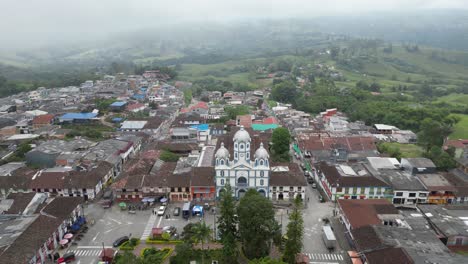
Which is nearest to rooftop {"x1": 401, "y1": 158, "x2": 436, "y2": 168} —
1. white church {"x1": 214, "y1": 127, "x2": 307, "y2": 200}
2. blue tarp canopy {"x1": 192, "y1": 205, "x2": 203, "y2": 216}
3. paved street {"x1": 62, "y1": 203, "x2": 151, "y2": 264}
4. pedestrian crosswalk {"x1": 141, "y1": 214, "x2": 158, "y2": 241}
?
white church {"x1": 214, "y1": 127, "x2": 307, "y2": 200}

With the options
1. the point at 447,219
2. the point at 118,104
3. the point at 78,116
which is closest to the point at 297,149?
the point at 447,219

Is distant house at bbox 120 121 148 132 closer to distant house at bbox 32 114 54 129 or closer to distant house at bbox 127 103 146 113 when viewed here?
distant house at bbox 127 103 146 113

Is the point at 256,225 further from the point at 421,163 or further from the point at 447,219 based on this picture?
the point at 421,163

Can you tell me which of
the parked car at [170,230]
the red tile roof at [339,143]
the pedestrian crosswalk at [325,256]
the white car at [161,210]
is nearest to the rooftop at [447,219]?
the pedestrian crosswalk at [325,256]

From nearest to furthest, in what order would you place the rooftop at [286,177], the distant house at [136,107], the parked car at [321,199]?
the rooftop at [286,177]
the parked car at [321,199]
the distant house at [136,107]

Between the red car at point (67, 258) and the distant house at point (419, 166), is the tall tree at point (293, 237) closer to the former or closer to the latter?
the red car at point (67, 258)

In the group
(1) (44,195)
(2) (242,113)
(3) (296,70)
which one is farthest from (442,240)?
(3) (296,70)
